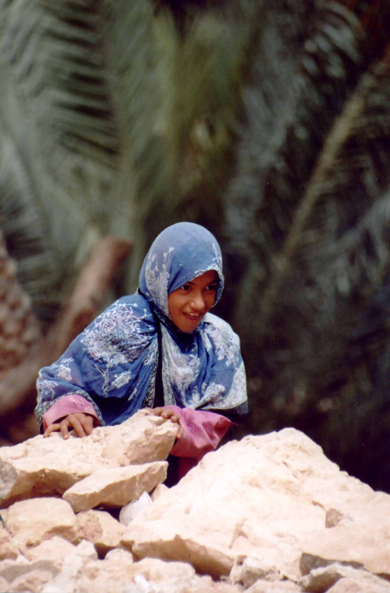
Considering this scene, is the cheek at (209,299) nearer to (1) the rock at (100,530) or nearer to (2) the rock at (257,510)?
(2) the rock at (257,510)

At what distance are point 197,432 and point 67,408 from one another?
0.41 m

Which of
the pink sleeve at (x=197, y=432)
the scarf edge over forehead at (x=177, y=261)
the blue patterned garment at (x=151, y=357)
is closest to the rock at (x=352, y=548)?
the pink sleeve at (x=197, y=432)

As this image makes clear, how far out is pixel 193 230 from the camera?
243 centimetres

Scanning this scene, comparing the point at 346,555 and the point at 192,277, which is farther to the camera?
the point at 192,277

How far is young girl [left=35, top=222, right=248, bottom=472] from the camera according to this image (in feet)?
7.51

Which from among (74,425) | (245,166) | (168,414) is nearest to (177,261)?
(168,414)

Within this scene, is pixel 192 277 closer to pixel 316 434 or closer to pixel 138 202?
pixel 138 202

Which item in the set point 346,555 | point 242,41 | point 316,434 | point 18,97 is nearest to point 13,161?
point 18,97

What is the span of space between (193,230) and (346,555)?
1237 mm

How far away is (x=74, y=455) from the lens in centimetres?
197

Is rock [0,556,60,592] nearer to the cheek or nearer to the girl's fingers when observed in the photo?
the girl's fingers

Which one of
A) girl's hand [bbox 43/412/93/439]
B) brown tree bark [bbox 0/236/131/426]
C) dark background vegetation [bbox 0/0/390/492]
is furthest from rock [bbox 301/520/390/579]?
brown tree bark [bbox 0/236/131/426]

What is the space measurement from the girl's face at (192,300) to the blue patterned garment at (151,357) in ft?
0.08

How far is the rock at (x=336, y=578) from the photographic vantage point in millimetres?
1429
